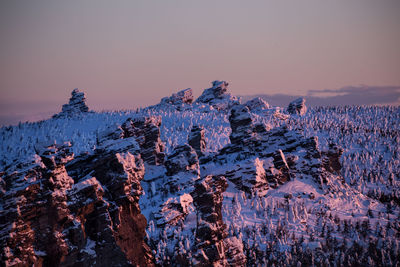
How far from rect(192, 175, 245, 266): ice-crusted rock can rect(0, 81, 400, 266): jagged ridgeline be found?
4.4 inches

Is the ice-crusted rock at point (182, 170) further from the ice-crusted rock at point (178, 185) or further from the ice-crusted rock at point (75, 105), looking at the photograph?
the ice-crusted rock at point (75, 105)

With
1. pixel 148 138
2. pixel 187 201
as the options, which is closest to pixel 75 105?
pixel 148 138

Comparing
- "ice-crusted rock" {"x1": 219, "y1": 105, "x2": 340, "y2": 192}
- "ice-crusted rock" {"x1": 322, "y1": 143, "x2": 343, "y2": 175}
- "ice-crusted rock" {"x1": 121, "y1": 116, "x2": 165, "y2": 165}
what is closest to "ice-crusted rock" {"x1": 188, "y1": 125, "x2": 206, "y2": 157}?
"ice-crusted rock" {"x1": 219, "y1": 105, "x2": 340, "y2": 192}

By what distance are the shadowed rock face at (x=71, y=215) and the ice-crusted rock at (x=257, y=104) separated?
155 metres

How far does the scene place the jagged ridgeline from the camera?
28.9 meters

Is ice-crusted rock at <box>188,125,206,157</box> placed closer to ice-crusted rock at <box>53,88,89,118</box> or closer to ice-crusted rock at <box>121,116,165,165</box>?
ice-crusted rock at <box>121,116,165,165</box>

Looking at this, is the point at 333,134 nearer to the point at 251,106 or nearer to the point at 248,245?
the point at 251,106

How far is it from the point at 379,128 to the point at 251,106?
Result: 68.1 metres

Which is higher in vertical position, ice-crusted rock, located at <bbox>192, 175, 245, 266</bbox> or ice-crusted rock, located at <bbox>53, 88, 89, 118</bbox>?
ice-crusted rock, located at <bbox>53, 88, 89, 118</bbox>

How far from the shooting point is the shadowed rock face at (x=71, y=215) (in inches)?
1080

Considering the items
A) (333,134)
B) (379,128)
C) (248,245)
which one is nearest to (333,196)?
(248,245)

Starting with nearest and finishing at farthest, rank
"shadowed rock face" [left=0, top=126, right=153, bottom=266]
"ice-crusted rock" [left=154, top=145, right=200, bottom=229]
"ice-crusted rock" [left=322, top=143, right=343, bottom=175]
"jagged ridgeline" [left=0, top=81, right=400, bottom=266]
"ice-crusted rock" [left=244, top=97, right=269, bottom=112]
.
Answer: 1. "shadowed rock face" [left=0, top=126, right=153, bottom=266]
2. "jagged ridgeline" [left=0, top=81, right=400, bottom=266]
3. "ice-crusted rock" [left=154, top=145, right=200, bottom=229]
4. "ice-crusted rock" [left=322, top=143, right=343, bottom=175]
5. "ice-crusted rock" [left=244, top=97, right=269, bottom=112]

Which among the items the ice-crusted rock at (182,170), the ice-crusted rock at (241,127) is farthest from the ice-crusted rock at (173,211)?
the ice-crusted rock at (241,127)

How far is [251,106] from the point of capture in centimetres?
18950
